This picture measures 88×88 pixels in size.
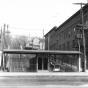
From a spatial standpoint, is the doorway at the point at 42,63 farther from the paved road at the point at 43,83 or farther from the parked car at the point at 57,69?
the paved road at the point at 43,83

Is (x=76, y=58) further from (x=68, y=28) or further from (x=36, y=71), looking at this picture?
(x=68, y=28)

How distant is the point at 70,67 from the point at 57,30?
30128 mm

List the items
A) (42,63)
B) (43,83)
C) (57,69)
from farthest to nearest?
(57,69) < (42,63) < (43,83)

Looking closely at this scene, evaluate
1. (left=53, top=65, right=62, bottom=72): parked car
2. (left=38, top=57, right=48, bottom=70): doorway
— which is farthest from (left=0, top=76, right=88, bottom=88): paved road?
(left=53, top=65, right=62, bottom=72): parked car

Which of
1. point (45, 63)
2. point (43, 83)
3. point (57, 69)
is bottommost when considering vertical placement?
point (57, 69)

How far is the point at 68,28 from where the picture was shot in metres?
43.6

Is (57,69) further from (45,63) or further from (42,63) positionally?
(42,63)

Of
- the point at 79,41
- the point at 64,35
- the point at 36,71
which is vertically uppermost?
the point at 64,35

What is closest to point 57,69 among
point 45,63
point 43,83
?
point 45,63

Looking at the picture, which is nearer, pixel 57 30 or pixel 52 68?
pixel 52 68

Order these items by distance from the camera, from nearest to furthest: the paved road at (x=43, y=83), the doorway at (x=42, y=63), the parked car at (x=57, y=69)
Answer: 1. the paved road at (x=43, y=83)
2. the doorway at (x=42, y=63)
3. the parked car at (x=57, y=69)

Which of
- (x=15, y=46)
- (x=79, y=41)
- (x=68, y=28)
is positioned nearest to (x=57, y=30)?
(x=68, y=28)

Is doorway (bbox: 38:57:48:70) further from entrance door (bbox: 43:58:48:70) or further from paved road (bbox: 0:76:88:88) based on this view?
paved road (bbox: 0:76:88:88)

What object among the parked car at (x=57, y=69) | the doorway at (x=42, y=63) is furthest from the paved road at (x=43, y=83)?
the parked car at (x=57, y=69)
